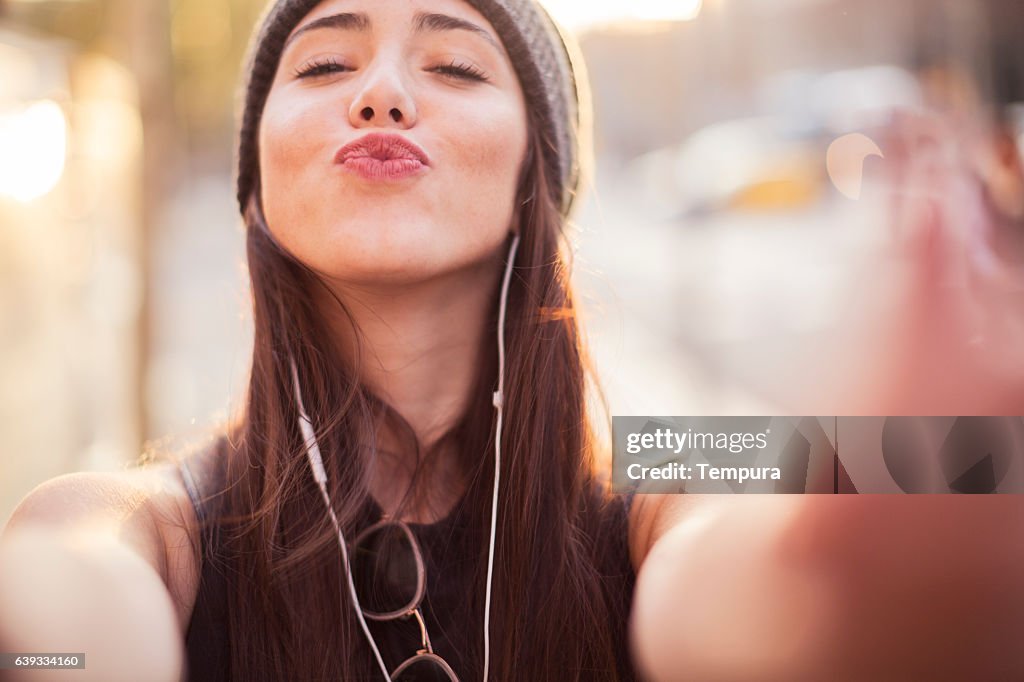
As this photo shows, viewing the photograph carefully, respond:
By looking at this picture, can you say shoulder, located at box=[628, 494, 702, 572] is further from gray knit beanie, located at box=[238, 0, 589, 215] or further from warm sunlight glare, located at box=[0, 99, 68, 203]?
warm sunlight glare, located at box=[0, 99, 68, 203]

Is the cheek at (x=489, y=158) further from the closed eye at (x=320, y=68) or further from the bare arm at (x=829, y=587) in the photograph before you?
the bare arm at (x=829, y=587)

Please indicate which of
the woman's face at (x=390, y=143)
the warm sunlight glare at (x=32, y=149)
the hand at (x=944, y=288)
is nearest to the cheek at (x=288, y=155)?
the woman's face at (x=390, y=143)

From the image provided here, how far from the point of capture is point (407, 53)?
1.23 m

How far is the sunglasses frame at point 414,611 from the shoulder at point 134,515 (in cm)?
24

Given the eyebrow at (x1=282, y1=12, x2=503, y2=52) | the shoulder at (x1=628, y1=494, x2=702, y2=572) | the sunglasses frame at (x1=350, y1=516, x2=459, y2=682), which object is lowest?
the sunglasses frame at (x1=350, y1=516, x2=459, y2=682)

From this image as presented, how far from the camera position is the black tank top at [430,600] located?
1184 millimetres

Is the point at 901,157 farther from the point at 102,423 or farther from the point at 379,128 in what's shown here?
the point at 102,423

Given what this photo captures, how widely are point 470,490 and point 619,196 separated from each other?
585mm

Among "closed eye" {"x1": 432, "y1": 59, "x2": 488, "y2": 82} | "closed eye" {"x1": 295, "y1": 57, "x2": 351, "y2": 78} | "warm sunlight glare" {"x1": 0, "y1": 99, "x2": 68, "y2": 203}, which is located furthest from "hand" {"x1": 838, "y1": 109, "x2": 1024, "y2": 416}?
"warm sunlight glare" {"x1": 0, "y1": 99, "x2": 68, "y2": 203}

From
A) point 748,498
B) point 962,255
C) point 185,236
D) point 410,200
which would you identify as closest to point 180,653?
point 410,200

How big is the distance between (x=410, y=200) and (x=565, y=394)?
38 centimetres

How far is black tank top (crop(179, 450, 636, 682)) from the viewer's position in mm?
1184

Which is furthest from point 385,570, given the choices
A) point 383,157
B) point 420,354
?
point 383,157

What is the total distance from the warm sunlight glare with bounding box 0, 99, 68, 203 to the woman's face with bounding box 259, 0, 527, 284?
1.73 feet
